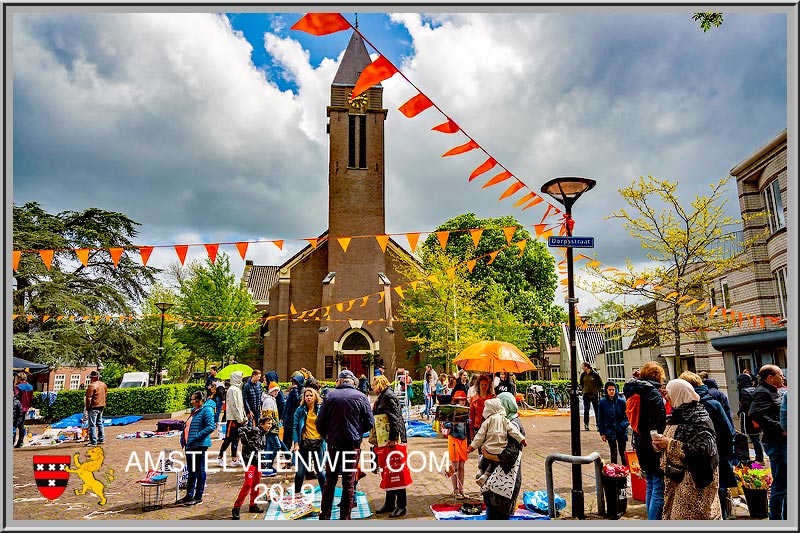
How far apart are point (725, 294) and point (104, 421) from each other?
2137 centimetres

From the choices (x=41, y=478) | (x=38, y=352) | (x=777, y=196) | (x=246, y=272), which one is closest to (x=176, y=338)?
(x=38, y=352)

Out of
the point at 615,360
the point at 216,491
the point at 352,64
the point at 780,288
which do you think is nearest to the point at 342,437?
the point at 216,491

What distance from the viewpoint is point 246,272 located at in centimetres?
5053

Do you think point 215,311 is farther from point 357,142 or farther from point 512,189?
point 512,189

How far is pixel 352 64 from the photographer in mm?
34094

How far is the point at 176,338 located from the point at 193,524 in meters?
32.6

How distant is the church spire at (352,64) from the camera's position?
3322cm

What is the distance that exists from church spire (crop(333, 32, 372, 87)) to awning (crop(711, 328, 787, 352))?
89.2 ft

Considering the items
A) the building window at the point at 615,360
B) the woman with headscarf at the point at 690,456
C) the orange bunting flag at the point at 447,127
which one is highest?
the orange bunting flag at the point at 447,127

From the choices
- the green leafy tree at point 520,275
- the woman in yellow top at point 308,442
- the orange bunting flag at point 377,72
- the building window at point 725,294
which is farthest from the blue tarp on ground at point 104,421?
the building window at point 725,294

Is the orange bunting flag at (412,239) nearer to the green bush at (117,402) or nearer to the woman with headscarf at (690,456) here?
the woman with headscarf at (690,456)

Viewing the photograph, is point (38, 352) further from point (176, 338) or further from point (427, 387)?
point (427, 387)

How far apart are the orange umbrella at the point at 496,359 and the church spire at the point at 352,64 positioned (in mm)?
27774

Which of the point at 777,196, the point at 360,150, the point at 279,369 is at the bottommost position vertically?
the point at 279,369
